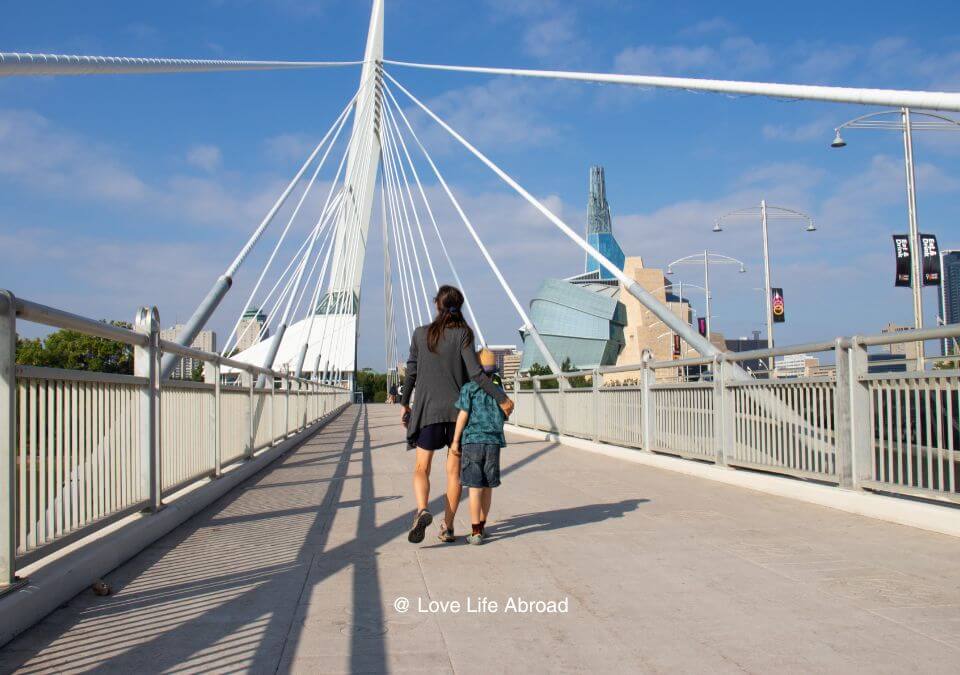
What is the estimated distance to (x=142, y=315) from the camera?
246 inches

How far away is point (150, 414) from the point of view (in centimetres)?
577

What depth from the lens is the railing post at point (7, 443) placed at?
357 centimetres

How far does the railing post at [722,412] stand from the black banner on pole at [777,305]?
31.7 m

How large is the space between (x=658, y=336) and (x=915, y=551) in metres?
102

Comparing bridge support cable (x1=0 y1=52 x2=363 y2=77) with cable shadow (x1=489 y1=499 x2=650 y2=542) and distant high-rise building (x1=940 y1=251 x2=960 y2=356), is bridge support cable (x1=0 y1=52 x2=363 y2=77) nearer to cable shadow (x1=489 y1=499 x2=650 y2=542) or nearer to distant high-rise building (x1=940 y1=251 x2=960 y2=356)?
cable shadow (x1=489 y1=499 x2=650 y2=542)

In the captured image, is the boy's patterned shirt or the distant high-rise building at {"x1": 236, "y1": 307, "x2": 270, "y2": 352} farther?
the distant high-rise building at {"x1": 236, "y1": 307, "x2": 270, "y2": 352}

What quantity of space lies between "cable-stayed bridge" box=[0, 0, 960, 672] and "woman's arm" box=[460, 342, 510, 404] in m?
0.98

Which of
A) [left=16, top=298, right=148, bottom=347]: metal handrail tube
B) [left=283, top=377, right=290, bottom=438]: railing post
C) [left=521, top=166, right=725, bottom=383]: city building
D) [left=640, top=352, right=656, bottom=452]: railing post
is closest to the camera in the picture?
[left=16, top=298, right=148, bottom=347]: metal handrail tube

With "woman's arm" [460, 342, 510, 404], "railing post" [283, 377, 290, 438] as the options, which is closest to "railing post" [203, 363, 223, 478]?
"woman's arm" [460, 342, 510, 404]

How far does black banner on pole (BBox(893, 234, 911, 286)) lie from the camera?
25.1m

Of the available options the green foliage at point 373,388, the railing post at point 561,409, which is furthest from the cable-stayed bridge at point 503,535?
the green foliage at point 373,388

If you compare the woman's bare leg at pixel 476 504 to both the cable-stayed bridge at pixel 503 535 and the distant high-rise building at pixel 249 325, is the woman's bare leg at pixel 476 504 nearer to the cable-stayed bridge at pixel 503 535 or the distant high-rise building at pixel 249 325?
the cable-stayed bridge at pixel 503 535

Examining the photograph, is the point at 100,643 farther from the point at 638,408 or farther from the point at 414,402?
the point at 638,408

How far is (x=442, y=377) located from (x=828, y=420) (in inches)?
137
